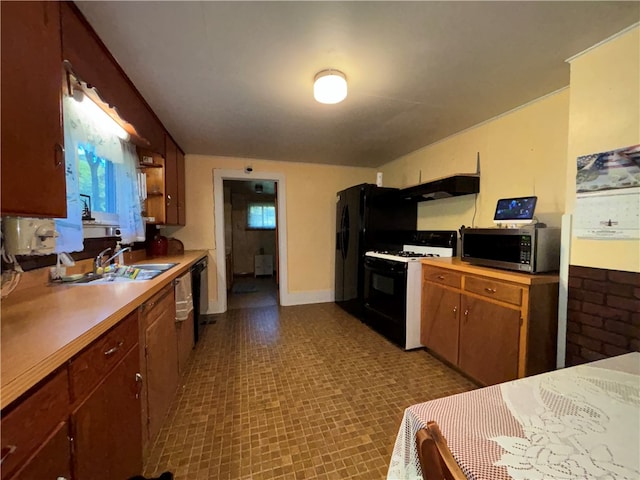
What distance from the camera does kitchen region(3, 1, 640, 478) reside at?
4.52 ft

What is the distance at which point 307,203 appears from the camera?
4074mm

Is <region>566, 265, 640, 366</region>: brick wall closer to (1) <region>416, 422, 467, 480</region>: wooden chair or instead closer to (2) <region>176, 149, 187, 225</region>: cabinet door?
(1) <region>416, 422, 467, 480</region>: wooden chair

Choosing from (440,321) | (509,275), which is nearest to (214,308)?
(440,321)

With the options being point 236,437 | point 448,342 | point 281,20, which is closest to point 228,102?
point 281,20

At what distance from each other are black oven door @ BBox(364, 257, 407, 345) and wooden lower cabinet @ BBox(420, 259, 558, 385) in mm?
301

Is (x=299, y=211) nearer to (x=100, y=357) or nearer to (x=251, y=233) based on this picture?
(x=251, y=233)

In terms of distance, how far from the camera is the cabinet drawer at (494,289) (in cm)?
166

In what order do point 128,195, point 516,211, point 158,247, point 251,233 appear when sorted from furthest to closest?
point 251,233
point 158,247
point 128,195
point 516,211

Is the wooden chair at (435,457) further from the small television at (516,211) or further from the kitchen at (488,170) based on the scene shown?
the small television at (516,211)

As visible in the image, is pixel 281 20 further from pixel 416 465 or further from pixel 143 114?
pixel 416 465

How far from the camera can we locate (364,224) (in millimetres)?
3301

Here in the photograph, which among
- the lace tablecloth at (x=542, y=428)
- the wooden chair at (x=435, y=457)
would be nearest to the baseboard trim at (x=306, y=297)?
the lace tablecloth at (x=542, y=428)

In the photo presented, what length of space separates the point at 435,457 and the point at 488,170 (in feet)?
8.78

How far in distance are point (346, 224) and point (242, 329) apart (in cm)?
194
